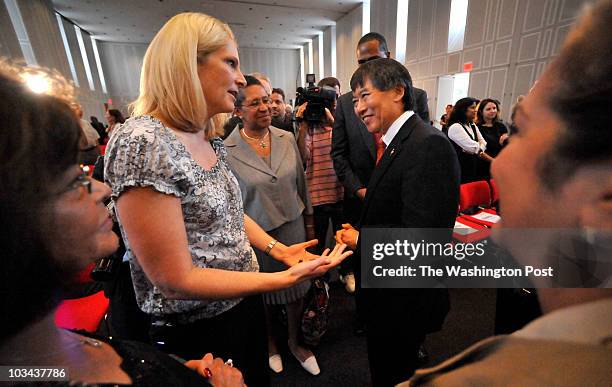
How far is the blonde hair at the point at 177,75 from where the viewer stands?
0.86 metres

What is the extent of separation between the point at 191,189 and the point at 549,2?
259 inches

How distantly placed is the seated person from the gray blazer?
117 centimetres

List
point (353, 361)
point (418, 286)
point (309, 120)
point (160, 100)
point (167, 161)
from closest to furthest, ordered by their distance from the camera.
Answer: point (167, 161) < point (160, 100) < point (418, 286) < point (353, 361) < point (309, 120)

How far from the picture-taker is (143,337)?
4.23 ft

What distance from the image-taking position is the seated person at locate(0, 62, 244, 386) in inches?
14.3

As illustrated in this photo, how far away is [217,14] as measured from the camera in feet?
37.2

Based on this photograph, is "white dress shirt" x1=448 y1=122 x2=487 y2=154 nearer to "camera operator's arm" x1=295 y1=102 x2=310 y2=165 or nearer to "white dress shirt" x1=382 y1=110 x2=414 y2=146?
"camera operator's arm" x1=295 y1=102 x2=310 y2=165

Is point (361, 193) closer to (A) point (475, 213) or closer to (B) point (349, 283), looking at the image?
(B) point (349, 283)

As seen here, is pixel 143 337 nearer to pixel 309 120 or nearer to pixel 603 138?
pixel 603 138

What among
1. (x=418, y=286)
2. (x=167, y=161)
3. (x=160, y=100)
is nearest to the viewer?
(x=167, y=161)

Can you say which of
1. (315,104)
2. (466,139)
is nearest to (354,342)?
(315,104)

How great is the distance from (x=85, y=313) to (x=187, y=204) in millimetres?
1392

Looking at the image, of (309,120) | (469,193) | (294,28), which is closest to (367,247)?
(309,120)

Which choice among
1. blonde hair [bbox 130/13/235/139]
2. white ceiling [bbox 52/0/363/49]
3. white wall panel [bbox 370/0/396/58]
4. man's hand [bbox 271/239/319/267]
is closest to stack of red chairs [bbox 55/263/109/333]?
man's hand [bbox 271/239/319/267]
